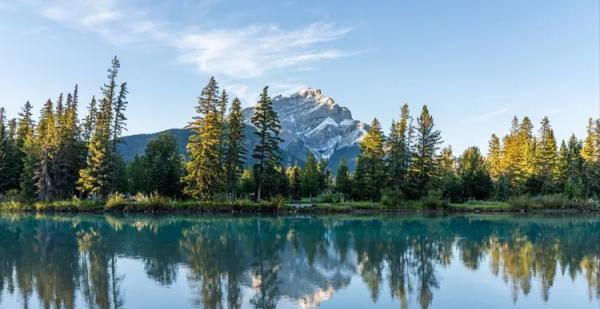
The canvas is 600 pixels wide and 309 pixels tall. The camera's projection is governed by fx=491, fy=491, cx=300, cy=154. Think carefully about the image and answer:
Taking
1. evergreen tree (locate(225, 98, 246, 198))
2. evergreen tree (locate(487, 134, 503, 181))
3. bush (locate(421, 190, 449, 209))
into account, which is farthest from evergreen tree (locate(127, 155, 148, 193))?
evergreen tree (locate(487, 134, 503, 181))

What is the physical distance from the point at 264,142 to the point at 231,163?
14.8 feet

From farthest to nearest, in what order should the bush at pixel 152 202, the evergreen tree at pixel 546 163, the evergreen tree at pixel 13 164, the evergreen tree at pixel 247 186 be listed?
the evergreen tree at pixel 546 163 < the evergreen tree at pixel 247 186 < the evergreen tree at pixel 13 164 < the bush at pixel 152 202

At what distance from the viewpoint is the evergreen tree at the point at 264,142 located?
56.3m

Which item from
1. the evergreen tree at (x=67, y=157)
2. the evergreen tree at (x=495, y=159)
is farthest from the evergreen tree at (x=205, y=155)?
the evergreen tree at (x=495, y=159)

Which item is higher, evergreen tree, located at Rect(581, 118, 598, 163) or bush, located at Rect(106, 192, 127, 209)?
evergreen tree, located at Rect(581, 118, 598, 163)

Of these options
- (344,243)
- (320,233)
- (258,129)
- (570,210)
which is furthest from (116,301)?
(570,210)

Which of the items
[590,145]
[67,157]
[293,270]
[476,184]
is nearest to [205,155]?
[67,157]

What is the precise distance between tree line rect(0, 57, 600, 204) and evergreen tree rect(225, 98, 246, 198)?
0.12 meters

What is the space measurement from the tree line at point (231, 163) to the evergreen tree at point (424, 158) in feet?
0.45

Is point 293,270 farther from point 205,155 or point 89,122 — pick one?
point 89,122

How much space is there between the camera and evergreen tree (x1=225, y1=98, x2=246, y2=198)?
185 feet

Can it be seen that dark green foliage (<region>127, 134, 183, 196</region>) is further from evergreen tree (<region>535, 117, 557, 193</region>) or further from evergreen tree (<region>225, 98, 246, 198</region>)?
evergreen tree (<region>535, 117, 557, 193</region>)

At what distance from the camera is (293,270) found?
18.7m

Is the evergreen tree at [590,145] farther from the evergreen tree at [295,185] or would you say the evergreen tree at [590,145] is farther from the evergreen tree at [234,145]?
the evergreen tree at [234,145]
